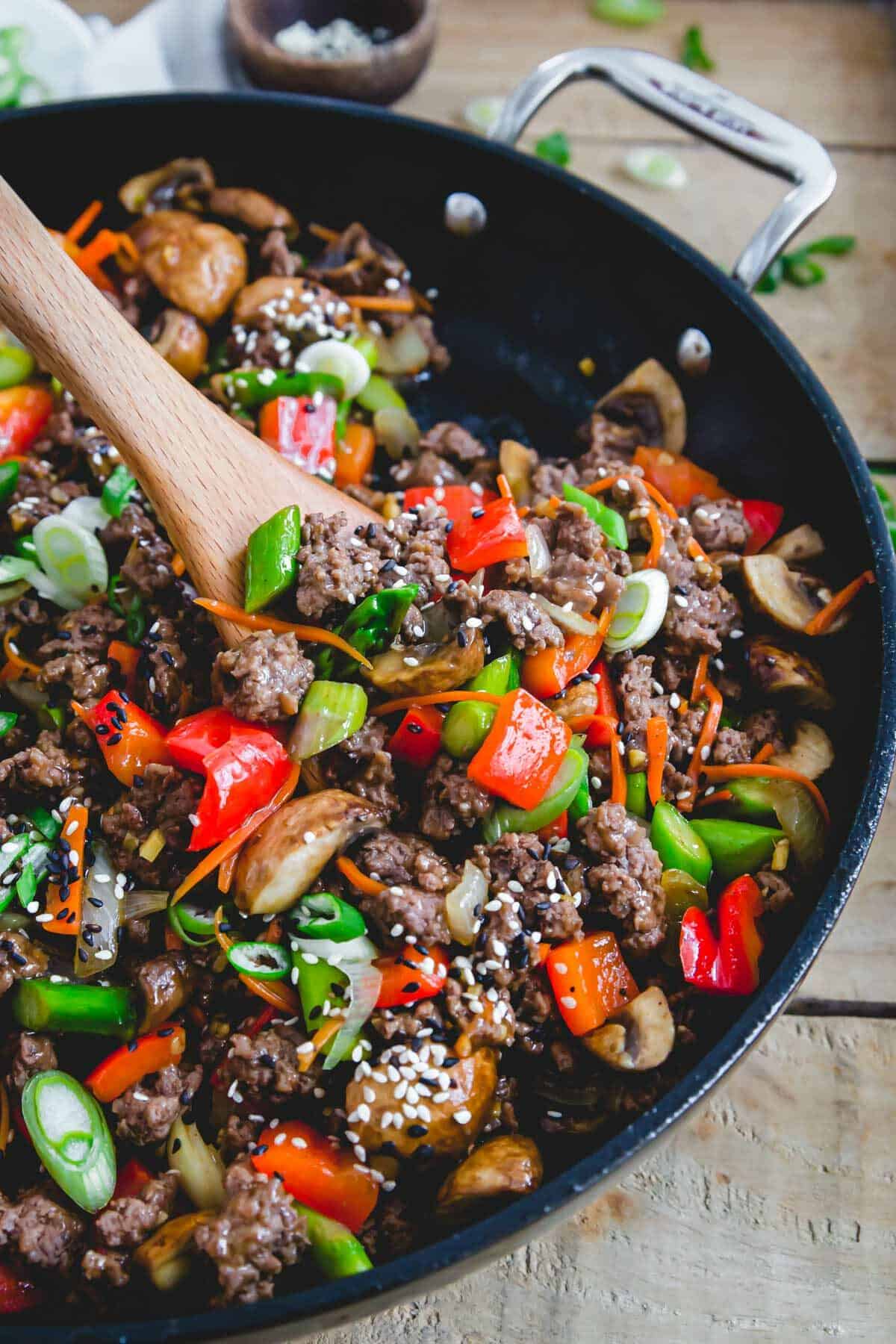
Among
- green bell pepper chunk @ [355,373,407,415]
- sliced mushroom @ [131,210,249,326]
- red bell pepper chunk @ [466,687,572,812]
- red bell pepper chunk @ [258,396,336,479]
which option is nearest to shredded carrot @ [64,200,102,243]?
sliced mushroom @ [131,210,249,326]

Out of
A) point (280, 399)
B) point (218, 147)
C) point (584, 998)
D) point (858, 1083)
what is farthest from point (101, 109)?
point (858, 1083)

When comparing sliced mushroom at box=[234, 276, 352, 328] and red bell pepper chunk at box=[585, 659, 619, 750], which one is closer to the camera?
red bell pepper chunk at box=[585, 659, 619, 750]

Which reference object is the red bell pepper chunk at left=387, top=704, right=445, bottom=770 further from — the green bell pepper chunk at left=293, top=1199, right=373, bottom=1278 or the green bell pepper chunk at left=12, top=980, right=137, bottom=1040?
the green bell pepper chunk at left=293, top=1199, right=373, bottom=1278

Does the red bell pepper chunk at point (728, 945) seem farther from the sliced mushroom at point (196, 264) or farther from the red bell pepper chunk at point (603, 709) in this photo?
the sliced mushroom at point (196, 264)

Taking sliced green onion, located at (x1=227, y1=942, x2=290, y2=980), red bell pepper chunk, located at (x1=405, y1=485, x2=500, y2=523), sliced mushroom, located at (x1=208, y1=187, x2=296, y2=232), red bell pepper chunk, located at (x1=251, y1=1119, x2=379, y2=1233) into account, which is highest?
sliced mushroom, located at (x1=208, y1=187, x2=296, y2=232)

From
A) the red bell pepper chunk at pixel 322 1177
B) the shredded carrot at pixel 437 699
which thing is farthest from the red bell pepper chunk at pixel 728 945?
the red bell pepper chunk at pixel 322 1177

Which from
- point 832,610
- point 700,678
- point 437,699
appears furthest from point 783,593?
point 437,699
